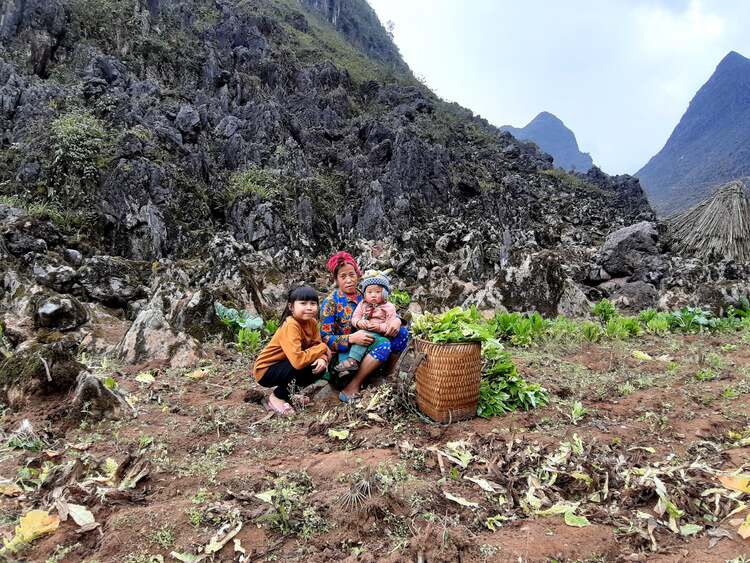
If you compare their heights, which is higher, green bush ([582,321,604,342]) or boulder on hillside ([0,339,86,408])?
green bush ([582,321,604,342])

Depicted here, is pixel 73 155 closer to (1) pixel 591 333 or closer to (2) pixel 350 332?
(2) pixel 350 332

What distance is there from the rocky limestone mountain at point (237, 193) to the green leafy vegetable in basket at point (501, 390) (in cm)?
327

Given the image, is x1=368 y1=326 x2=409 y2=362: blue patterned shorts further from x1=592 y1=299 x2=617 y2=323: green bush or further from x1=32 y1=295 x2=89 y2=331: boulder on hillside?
x1=592 y1=299 x2=617 y2=323: green bush

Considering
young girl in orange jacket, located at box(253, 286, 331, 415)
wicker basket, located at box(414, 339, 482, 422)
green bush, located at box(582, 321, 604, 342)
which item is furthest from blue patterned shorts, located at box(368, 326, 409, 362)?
green bush, located at box(582, 321, 604, 342)

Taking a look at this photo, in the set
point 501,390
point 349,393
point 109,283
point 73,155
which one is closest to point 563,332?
point 501,390

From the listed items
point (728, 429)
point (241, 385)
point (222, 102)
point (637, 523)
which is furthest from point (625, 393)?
point (222, 102)

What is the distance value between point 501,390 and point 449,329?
73 cm

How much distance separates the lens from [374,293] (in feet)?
13.0

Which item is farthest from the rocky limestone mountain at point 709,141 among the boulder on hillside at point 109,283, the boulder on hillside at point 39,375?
the boulder on hillside at point 39,375

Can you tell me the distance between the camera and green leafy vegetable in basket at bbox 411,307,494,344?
338 centimetres

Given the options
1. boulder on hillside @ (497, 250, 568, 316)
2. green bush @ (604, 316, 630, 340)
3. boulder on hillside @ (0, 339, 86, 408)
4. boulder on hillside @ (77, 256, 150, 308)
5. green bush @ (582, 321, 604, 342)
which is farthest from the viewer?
boulder on hillside @ (497, 250, 568, 316)

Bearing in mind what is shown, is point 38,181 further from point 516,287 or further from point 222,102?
point 516,287

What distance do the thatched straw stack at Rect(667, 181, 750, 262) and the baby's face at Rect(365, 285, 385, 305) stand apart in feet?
22.3

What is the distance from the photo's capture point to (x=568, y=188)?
30.0 meters
